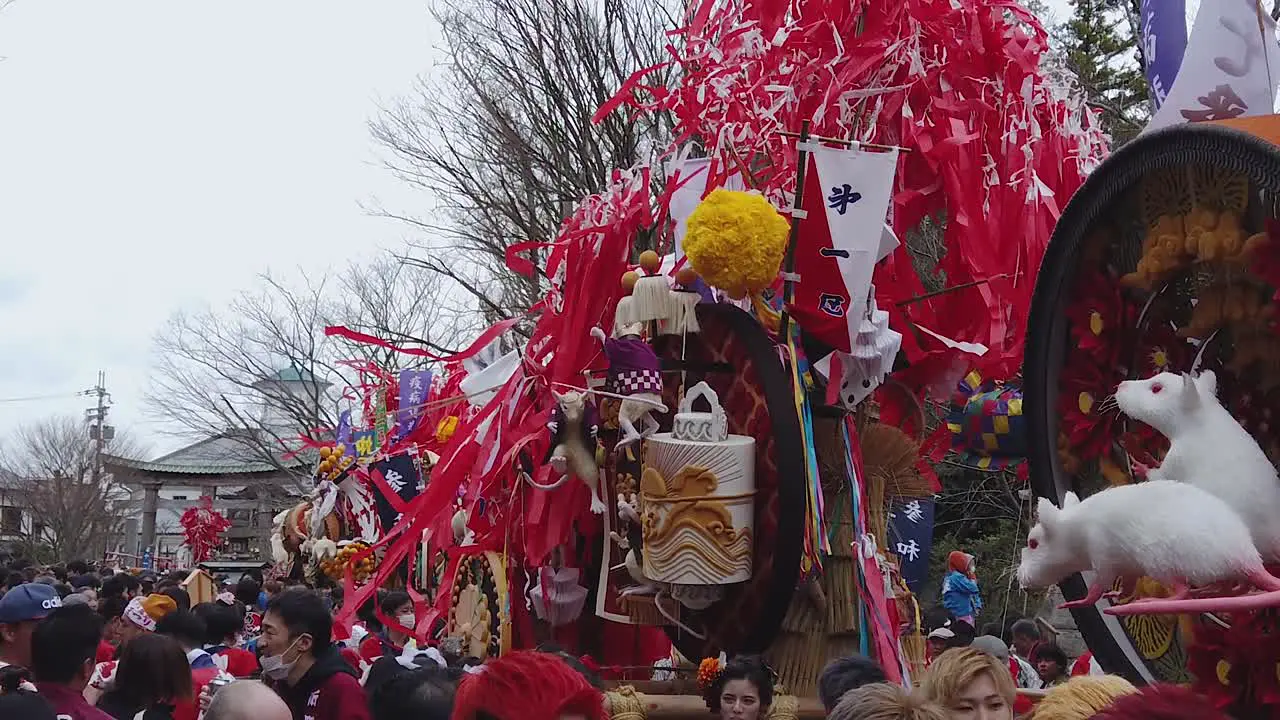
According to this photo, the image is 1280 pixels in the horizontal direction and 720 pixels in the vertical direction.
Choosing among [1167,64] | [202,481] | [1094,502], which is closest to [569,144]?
[1167,64]

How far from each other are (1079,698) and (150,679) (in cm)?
289

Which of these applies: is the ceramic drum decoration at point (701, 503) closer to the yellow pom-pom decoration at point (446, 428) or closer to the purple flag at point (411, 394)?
the yellow pom-pom decoration at point (446, 428)

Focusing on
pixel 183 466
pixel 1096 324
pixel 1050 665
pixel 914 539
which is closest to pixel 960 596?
pixel 914 539

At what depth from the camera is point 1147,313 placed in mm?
3520

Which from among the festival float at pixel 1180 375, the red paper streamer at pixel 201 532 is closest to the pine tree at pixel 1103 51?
the festival float at pixel 1180 375

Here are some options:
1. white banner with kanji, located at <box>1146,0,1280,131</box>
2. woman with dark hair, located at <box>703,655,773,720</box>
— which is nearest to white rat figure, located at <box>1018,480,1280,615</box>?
white banner with kanji, located at <box>1146,0,1280,131</box>

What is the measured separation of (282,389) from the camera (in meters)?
23.5

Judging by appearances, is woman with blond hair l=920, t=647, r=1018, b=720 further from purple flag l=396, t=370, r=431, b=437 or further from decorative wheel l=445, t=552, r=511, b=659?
purple flag l=396, t=370, r=431, b=437

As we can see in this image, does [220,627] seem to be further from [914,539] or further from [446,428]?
[914,539]

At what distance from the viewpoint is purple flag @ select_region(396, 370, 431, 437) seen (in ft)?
35.9

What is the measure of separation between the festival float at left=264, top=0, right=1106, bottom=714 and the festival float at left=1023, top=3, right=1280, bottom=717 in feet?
5.81

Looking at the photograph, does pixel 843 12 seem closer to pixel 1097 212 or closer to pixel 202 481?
pixel 1097 212

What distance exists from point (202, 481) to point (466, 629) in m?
32.6

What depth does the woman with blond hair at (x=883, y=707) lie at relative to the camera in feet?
9.08
